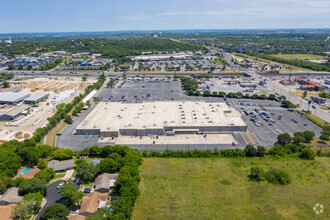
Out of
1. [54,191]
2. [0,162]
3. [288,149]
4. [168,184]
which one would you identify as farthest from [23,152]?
[288,149]

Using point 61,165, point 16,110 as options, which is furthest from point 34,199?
point 16,110

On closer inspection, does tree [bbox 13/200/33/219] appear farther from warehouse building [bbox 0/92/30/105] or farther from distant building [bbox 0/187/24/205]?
warehouse building [bbox 0/92/30/105]

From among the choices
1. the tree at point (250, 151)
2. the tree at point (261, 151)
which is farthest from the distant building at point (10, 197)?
the tree at point (261, 151)

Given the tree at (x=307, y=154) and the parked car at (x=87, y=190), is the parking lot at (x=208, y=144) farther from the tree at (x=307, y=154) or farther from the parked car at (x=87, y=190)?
the parked car at (x=87, y=190)

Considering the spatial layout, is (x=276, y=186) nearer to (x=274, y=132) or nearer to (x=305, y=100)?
(x=274, y=132)

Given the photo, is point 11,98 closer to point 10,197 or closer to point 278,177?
point 10,197

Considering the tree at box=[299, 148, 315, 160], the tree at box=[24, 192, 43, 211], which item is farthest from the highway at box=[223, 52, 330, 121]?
the tree at box=[24, 192, 43, 211]

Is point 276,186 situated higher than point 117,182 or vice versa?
point 117,182
